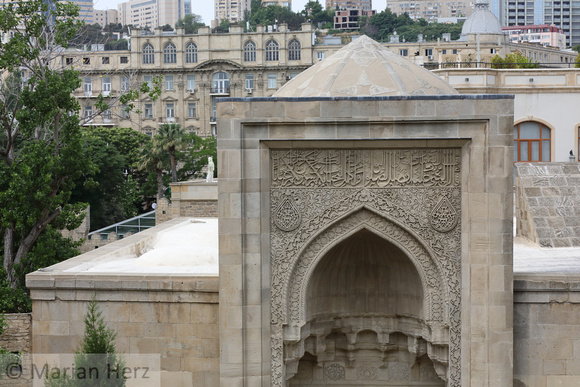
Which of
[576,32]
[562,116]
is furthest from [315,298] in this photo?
[576,32]

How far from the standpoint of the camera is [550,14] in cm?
18712

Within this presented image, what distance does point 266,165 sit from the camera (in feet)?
34.7

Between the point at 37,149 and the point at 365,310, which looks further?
the point at 37,149

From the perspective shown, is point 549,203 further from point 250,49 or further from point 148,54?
point 148,54

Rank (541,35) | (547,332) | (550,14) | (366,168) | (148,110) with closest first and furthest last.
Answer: (366,168), (547,332), (148,110), (541,35), (550,14)

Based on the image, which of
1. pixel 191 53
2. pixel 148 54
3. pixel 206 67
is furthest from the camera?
pixel 148 54

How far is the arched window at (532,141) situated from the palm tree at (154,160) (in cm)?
2686

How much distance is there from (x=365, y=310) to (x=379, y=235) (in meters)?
1.70

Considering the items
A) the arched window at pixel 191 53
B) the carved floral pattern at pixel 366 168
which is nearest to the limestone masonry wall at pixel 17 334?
the carved floral pattern at pixel 366 168

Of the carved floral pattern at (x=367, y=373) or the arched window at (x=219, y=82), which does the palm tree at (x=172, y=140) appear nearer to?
the arched window at (x=219, y=82)

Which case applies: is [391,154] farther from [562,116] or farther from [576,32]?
[576,32]

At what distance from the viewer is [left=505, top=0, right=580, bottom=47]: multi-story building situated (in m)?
181

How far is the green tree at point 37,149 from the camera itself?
17328mm

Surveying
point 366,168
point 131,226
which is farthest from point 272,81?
point 366,168
